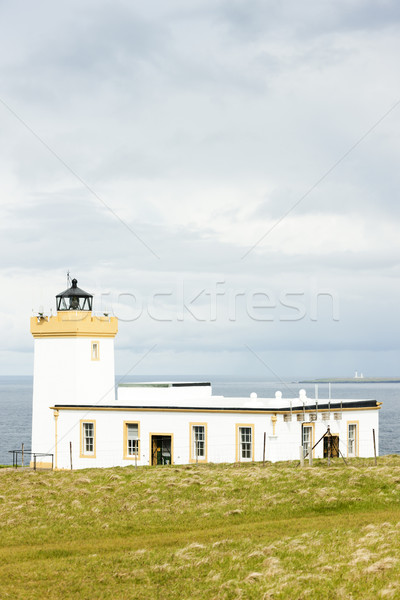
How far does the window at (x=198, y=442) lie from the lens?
35750mm

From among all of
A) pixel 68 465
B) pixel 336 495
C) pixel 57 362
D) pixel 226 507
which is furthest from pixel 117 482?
pixel 57 362

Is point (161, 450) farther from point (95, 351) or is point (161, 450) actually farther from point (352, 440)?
point (352, 440)

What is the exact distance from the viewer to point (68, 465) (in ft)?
128

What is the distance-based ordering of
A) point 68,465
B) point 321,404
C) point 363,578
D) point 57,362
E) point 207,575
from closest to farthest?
point 363,578
point 207,575
point 321,404
point 68,465
point 57,362

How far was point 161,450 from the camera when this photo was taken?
3709 cm

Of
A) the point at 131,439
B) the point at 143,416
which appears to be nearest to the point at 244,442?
the point at 143,416

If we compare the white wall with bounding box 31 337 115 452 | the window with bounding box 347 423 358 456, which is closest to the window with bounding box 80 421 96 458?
the white wall with bounding box 31 337 115 452

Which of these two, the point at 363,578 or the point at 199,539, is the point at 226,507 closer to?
the point at 199,539

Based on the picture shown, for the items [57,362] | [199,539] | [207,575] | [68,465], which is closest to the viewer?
[207,575]

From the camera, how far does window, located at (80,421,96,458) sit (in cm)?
3825

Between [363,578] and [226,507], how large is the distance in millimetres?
8945

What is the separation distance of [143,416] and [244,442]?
5239mm

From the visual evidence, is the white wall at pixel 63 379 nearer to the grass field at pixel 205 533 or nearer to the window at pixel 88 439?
the window at pixel 88 439

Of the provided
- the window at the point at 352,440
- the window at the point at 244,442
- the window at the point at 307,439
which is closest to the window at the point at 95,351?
the window at the point at 244,442
